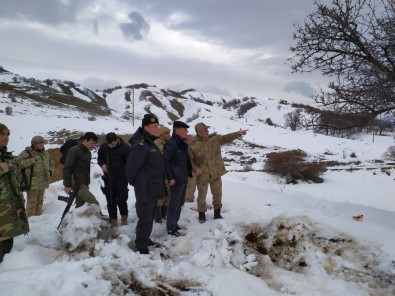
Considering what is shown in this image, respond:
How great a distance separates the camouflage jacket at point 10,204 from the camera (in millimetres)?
4375

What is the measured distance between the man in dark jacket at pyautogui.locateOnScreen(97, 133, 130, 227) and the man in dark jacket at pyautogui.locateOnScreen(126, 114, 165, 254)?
1.04 meters

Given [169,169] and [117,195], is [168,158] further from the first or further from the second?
[117,195]

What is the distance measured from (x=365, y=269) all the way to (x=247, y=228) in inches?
78.3

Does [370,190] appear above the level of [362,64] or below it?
below

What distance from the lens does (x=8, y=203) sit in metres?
4.45

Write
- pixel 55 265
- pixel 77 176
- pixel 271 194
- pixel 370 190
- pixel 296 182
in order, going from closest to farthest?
pixel 55 265 → pixel 77 176 → pixel 271 194 → pixel 370 190 → pixel 296 182

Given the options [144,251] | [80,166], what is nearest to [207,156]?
[144,251]

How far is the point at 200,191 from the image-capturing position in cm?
662

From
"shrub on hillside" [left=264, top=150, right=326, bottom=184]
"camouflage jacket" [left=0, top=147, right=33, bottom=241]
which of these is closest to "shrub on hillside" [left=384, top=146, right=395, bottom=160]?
"shrub on hillside" [left=264, top=150, right=326, bottom=184]

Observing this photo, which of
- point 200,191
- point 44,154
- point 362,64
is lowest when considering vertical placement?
point 200,191

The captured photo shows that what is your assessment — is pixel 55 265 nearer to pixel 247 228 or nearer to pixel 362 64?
pixel 247 228

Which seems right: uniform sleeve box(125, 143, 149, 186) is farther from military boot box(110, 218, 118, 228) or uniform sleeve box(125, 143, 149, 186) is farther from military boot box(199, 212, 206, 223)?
military boot box(199, 212, 206, 223)

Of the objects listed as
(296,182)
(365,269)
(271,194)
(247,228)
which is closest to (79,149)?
(247,228)

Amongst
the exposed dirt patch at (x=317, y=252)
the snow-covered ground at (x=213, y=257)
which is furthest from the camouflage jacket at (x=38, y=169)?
the exposed dirt patch at (x=317, y=252)
